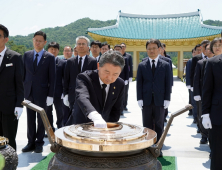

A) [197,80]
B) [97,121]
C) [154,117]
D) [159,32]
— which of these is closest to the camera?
[97,121]

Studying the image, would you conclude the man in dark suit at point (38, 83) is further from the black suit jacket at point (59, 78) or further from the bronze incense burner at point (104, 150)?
the bronze incense burner at point (104, 150)

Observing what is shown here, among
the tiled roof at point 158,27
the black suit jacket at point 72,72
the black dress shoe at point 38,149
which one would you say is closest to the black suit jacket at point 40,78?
the black suit jacket at point 72,72

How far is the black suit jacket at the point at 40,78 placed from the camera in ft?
14.4

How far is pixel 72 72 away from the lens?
4762 millimetres

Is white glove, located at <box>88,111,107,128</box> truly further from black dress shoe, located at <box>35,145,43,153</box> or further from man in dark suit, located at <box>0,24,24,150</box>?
black dress shoe, located at <box>35,145,43,153</box>

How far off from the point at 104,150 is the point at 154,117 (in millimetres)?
3072

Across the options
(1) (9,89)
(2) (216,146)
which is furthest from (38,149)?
(2) (216,146)

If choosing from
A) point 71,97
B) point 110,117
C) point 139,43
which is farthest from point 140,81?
point 139,43

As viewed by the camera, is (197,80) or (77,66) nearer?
(77,66)

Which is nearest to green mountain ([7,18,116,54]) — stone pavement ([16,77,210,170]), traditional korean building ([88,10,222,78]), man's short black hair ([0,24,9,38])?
traditional korean building ([88,10,222,78])

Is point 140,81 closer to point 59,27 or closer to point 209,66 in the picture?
point 209,66

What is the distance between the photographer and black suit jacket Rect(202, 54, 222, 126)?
2887mm

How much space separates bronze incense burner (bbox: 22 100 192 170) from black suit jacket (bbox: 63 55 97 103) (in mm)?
3012

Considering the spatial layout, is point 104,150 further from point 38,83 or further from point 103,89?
point 38,83
